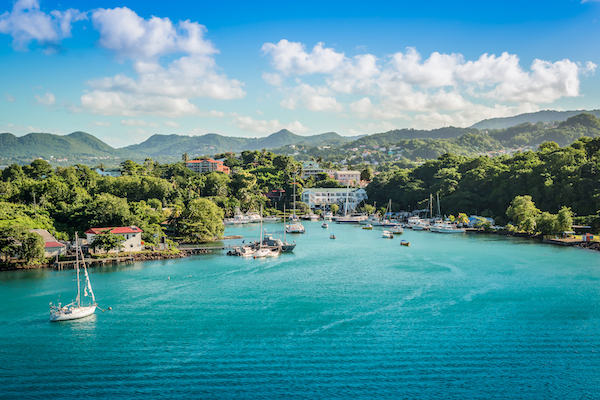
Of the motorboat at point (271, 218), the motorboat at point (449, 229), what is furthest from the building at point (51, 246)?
the motorboat at point (449, 229)

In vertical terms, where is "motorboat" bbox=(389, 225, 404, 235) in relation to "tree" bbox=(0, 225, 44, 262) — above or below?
below

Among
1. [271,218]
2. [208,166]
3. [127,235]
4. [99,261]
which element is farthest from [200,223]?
[208,166]

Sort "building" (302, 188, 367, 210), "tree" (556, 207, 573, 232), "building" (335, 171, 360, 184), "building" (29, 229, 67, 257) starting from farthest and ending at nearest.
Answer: "building" (335, 171, 360, 184) < "building" (302, 188, 367, 210) < "tree" (556, 207, 573, 232) < "building" (29, 229, 67, 257)

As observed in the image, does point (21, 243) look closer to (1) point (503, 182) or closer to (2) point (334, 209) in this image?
(1) point (503, 182)

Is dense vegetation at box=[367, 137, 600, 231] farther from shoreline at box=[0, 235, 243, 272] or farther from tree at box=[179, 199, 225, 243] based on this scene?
shoreline at box=[0, 235, 243, 272]

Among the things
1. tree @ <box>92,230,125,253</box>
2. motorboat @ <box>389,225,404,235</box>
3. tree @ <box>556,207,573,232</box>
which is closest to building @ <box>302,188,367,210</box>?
motorboat @ <box>389,225,404,235</box>

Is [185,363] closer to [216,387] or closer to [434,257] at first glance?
[216,387]
